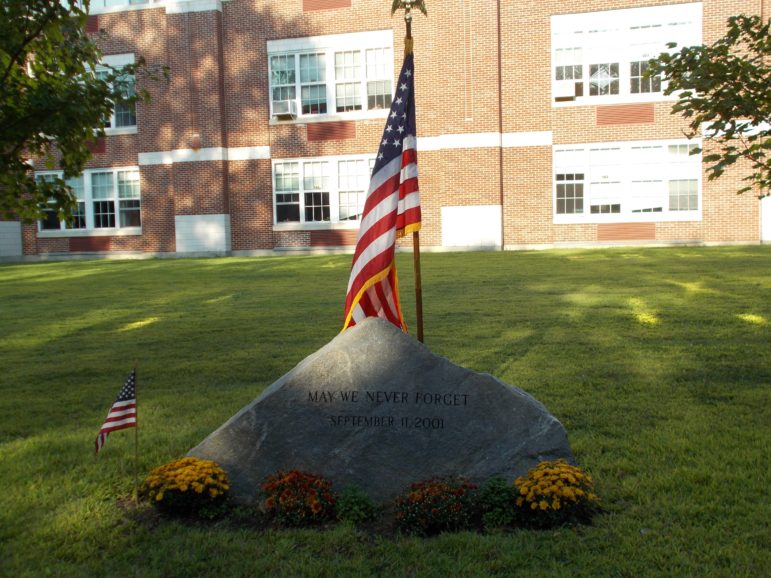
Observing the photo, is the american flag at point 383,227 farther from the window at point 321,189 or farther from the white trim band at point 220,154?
the white trim band at point 220,154

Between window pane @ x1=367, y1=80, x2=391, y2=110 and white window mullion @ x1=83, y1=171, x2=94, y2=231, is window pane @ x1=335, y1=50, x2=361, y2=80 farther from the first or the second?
white window mullion @ x1=83, y1=171, x2=94, y2=231

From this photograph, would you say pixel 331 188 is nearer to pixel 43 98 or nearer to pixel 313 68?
pixel 313 68

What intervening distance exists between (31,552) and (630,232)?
76.6ft

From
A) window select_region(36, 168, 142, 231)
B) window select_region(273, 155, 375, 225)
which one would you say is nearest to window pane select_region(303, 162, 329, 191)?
window select_region(273, 155, 375, 225)

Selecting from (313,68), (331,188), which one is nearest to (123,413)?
(331,188)

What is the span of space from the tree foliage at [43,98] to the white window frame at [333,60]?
19.6m

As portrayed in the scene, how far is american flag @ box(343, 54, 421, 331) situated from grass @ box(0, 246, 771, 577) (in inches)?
67.2

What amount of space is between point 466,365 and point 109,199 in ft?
79.9

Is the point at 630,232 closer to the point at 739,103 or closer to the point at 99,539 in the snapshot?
the point at 739,103

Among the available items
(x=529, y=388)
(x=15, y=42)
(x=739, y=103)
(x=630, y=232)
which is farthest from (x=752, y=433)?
(x=630, y=232)

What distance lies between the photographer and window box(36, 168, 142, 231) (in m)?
29.2

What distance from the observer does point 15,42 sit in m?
6.56

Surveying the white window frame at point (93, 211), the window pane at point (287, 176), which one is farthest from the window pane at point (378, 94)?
the white window frame at point (93, 211)

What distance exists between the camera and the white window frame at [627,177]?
24.7 metres
